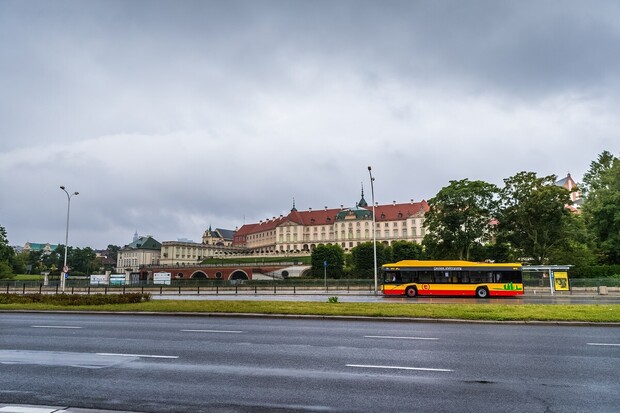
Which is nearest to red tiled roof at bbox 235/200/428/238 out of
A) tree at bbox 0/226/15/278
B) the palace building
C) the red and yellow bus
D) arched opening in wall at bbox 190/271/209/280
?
the palace building

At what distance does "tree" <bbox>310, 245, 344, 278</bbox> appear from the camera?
99.5m

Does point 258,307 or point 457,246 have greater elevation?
point 457,246

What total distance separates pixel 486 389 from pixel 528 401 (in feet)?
2.76

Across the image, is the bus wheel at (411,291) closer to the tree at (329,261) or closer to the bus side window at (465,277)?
the bus side window at (465,277)

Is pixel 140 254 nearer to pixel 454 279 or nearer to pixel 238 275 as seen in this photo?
pixel 238 275

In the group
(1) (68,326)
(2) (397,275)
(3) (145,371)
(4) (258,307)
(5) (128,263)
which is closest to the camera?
(3) (145,371)

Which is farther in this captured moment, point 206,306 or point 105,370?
point 206,306

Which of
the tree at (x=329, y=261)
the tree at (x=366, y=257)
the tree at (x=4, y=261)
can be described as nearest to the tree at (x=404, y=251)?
the tree at (x=366, y=257)

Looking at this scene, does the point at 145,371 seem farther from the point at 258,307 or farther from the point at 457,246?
the point at 457,246

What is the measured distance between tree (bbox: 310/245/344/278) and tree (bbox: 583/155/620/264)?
49893 mm

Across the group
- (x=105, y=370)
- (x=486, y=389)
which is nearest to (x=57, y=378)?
(x=105, y=370)

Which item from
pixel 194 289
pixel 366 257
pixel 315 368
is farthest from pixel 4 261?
pixel 315 368

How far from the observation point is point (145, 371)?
31.1ft

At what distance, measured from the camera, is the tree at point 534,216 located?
55.8 m
